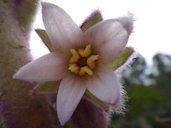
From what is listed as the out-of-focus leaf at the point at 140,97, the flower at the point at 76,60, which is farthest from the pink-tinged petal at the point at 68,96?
the out-of-focus leaf at the point at 140,97

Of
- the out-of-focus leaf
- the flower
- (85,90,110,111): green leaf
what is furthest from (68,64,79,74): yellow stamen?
the out-of-focus leaf

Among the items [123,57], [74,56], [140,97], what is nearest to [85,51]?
[74,56]

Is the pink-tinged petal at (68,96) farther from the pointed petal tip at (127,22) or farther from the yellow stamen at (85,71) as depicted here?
the pointed petal tip at (127,22)

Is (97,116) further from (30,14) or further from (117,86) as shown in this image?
(30,14)

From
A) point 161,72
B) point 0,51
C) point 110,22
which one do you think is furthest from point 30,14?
point 161,72

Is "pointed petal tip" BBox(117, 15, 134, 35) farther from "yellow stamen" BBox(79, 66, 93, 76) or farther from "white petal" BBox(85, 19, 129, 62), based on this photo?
"yellow stamen" BBox(79, 66, 93, 76)
